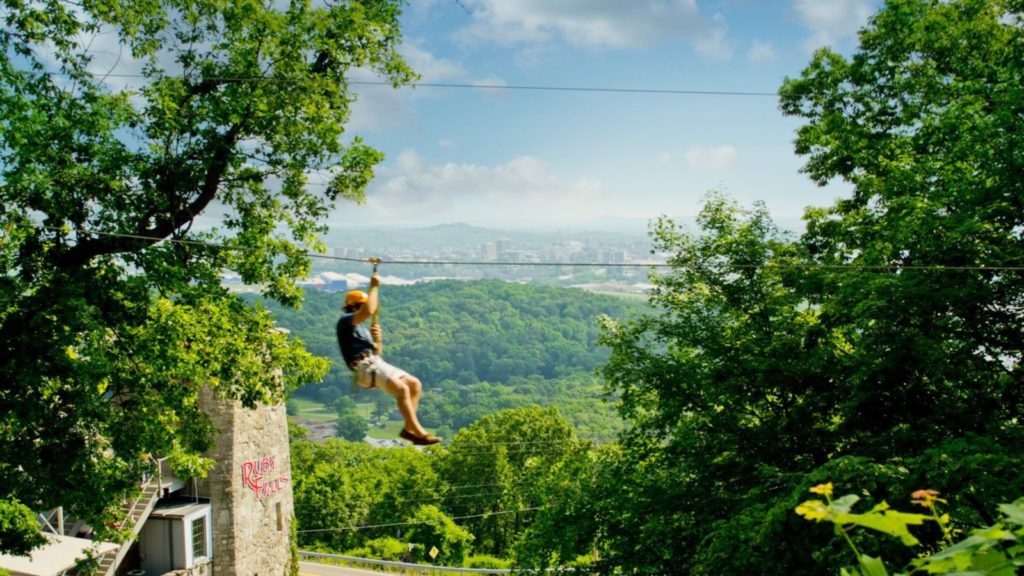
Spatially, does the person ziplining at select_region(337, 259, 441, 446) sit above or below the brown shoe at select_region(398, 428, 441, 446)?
above

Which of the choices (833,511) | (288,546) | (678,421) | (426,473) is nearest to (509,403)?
(426,473)

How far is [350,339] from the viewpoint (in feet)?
21.6

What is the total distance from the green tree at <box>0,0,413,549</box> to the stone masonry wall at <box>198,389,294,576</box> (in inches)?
334

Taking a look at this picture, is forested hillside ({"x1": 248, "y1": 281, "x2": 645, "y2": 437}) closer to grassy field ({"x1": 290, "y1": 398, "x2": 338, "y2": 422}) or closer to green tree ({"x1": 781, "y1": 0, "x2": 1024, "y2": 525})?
grassy field ({"x1": 290, "y1": 398, "x2": 338, "y2": 422})

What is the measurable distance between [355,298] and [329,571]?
2941 centimetres

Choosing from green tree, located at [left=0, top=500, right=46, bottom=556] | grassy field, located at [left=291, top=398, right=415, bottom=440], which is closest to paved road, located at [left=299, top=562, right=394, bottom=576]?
green tree, located at [left=0, top=500, right=46, bottom=556]

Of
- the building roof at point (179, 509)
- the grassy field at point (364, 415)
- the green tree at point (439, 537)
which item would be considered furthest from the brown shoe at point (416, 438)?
the grassy field at point (364, 415)

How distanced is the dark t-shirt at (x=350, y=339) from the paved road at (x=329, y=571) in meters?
27.4

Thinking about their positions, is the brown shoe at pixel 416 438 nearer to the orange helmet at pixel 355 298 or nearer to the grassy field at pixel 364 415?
the orange helmet at pixel 355 298

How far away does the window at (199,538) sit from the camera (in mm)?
19328

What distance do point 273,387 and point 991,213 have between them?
10380 millimetres

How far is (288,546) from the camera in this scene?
22.0 metres

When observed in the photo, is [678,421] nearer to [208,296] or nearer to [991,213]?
[991,213]

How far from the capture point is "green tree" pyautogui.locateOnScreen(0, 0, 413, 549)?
9.51 meters
